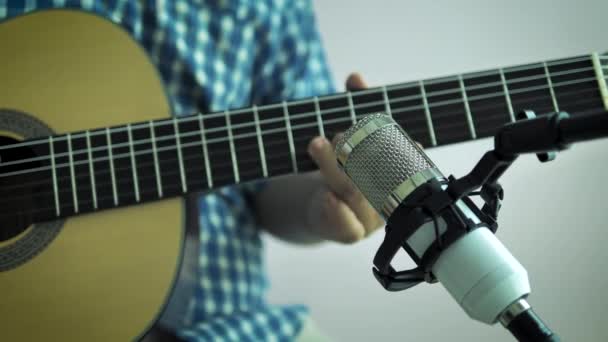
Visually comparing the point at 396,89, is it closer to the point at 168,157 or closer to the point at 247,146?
the point at 247,146

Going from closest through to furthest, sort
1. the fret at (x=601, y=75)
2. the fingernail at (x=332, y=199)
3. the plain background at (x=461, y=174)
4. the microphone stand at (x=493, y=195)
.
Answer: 1. the microphone stand at (x=493, y=195)
2. the fret at (x=601, y=75)
3. the fingernail at (x=332, y=199)
4. the plain background at (x=461, y=174)

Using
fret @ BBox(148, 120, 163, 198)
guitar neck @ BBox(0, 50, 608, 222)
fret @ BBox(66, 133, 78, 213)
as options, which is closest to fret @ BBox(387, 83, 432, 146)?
guitar neck @ BBox(0, 50, 608, 222)

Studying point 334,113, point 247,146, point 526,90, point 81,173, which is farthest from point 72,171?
point 526,90

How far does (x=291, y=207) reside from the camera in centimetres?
97

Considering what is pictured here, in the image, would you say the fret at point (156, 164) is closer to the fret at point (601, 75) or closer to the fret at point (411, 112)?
the fret at point (411, 112)

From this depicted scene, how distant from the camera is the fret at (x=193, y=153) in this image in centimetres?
69

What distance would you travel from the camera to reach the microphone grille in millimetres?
384

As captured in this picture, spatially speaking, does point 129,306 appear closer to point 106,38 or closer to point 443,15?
point 106,38

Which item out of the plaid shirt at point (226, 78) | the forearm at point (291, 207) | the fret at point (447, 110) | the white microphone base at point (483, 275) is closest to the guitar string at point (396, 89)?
the fret at point (447, 110)

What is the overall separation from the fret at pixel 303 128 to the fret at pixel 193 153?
0.10 meters

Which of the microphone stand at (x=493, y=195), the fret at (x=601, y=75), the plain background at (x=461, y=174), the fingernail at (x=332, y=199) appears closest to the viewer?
the microphone stand at (x=493, y=195)

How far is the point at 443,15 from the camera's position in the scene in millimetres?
1234

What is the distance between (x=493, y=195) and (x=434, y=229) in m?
0.05

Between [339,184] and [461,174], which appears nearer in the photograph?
[339,184]
